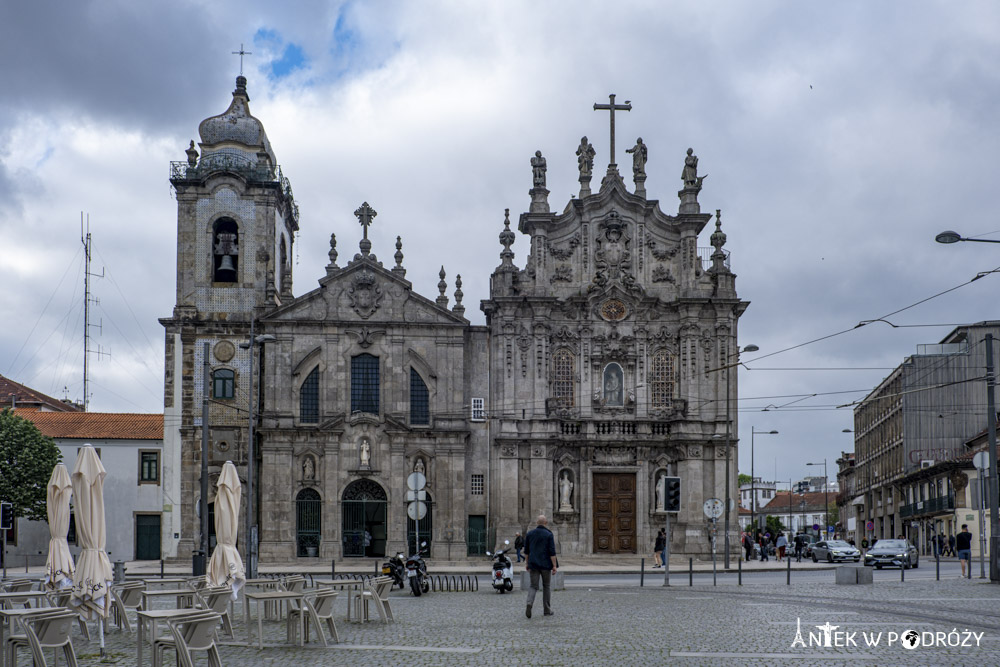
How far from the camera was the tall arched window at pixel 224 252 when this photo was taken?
53.1 m

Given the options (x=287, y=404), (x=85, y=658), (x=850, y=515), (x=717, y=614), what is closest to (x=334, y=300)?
(x=287, y=404)

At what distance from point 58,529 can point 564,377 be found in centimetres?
3333

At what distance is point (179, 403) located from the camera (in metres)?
51.5

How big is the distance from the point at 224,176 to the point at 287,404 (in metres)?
10.9

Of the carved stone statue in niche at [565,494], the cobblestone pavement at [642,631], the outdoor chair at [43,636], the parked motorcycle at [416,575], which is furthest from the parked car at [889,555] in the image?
the outdoor chair at [43,636]

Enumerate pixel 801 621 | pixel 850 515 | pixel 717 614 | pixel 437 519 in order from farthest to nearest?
1. pixel 850 515
2. pixel 437 519
3. pixel 717 614
4. pixel 801 621

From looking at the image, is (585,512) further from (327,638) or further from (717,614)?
(327,638)

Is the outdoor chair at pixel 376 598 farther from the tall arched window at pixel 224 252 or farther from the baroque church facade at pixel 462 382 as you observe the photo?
the tall arched window at pixel 224 252

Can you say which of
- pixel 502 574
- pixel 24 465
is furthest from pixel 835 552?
pixel 24 465

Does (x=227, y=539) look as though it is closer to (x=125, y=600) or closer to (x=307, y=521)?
(x=125, y=600)

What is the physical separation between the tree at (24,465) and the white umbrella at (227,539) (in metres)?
30.7

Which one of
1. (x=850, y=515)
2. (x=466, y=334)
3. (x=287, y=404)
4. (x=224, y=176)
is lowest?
(x=850, y=515)

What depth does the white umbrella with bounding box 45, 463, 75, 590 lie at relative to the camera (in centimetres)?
2064

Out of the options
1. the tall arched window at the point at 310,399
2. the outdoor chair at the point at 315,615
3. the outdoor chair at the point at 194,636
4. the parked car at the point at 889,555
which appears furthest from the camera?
the tall arched window at the point at 310,399
